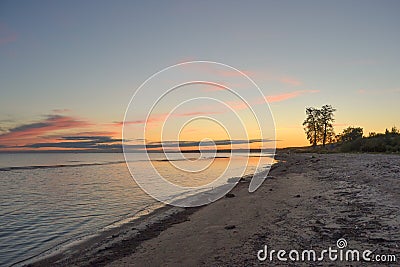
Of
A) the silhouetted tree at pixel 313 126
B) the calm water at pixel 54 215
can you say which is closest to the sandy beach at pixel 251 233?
the calm water at pixel 54 215

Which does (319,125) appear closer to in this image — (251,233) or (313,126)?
(313,126)

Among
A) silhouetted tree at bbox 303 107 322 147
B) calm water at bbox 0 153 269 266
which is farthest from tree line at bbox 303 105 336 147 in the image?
calm water at bbox 0 153 269 266

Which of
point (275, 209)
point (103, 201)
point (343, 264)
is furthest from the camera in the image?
point (103, 201)

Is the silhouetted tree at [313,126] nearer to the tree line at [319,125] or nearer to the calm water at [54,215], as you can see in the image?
the tree line at [319,125]

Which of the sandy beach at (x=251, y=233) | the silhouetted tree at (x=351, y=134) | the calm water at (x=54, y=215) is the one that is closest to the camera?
the sandy beach at (x=251, y=233)

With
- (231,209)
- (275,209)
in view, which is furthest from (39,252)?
(275,209)

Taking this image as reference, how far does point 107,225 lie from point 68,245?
3.27 metres

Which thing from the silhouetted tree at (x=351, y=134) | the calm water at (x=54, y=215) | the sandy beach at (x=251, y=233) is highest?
the silhouetted tree at (x=351, y=134)

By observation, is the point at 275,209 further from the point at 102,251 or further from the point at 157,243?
the point at 102,251

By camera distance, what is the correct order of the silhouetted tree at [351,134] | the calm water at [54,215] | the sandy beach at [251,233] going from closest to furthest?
the sandy beach at [251,233]
the calm water at [54,215]
the silhouetted tree at [351,134]

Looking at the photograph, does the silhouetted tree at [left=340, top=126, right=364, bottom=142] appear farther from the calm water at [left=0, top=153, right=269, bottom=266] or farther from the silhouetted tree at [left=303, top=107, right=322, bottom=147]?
the calm water at [left=0, top=153, right=269, bottom=266]

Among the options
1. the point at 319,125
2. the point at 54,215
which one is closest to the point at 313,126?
the point at 319,125

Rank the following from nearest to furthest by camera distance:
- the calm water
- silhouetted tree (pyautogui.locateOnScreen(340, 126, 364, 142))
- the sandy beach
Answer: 1. the sandy beach
2. the calm water
3. silhouetted tree (pyautogui.locateOnScreen(340, 126, 364, 142))

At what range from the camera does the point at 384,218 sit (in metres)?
9.52
